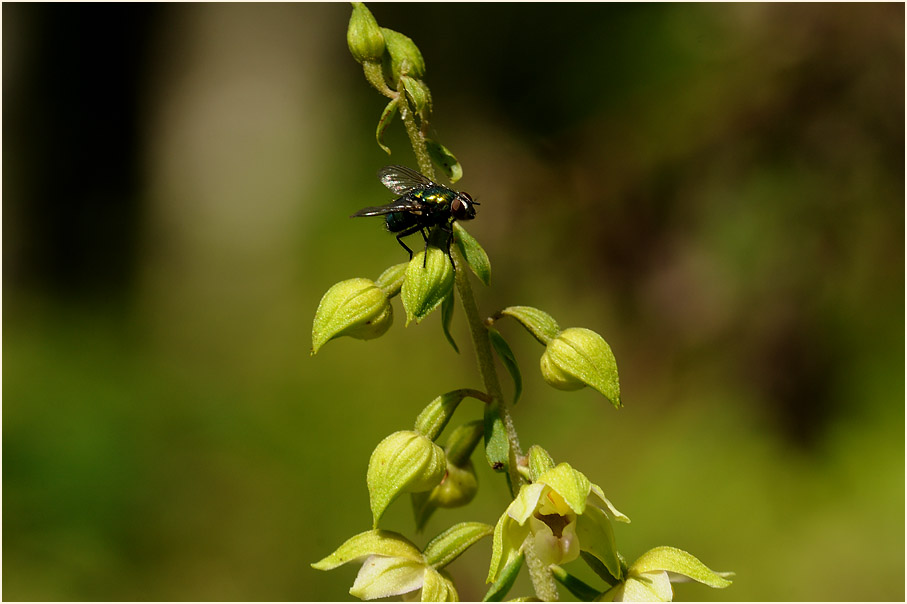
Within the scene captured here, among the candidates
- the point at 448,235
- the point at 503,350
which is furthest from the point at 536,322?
the point at 448,235

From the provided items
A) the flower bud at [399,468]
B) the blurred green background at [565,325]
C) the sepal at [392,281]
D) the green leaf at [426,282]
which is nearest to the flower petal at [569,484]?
the flower bud at [399,468]

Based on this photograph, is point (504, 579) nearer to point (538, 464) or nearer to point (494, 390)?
point (538, 464)

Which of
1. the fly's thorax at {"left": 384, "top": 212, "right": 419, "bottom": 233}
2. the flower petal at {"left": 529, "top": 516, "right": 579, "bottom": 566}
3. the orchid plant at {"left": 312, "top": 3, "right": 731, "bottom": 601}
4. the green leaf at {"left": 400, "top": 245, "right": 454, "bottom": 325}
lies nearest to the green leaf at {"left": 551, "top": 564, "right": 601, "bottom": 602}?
the orchid plant at {"left": 312, "top": 3, "right": 731, "bottom": 601}

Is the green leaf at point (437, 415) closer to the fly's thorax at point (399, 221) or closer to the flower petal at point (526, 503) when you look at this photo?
the flower petal at point (526, 503)

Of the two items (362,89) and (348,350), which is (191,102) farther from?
(348,350)

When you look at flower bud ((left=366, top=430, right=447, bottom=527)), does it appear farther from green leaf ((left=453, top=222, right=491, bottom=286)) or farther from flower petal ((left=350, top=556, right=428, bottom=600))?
green leaf ((left=453, top=222, right=491, bottom=286))

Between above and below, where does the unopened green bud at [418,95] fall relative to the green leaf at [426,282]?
above

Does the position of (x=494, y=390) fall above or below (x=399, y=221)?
below
